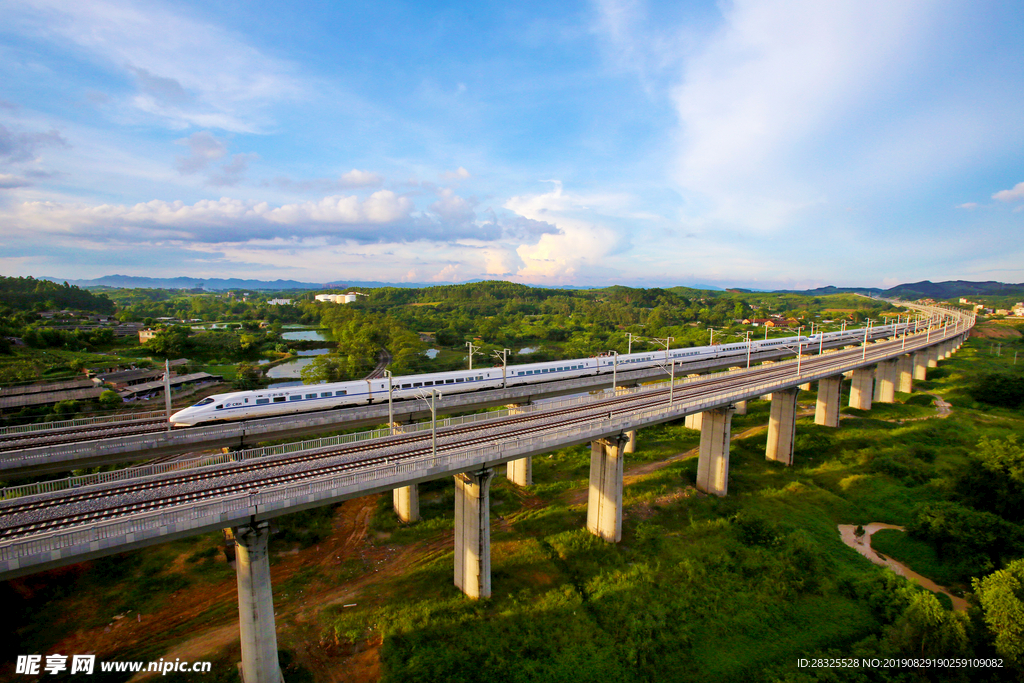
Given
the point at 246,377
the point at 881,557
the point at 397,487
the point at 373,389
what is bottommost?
the point at 881,557

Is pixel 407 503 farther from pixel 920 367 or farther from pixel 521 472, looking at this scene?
pixel 920 367

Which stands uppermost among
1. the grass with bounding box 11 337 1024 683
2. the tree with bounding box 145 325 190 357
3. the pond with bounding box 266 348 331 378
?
the tree with bounding box 145 325 190 357

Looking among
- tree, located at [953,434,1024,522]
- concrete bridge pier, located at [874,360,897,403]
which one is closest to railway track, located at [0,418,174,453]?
tree, located at [953,434,1024,522]

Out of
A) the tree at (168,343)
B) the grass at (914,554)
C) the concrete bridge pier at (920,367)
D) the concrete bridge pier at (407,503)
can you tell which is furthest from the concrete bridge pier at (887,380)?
the tree at (168,343)

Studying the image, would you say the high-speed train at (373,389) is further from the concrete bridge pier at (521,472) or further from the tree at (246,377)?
the tree at (246,377)

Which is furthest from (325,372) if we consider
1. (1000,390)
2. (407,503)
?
(1000,390)

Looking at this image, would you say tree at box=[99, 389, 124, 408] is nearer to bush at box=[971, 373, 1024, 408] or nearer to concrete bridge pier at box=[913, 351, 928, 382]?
bush at box=[971, 373, 1024, 408]

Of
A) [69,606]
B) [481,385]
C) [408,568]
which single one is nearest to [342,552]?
[408,568]
